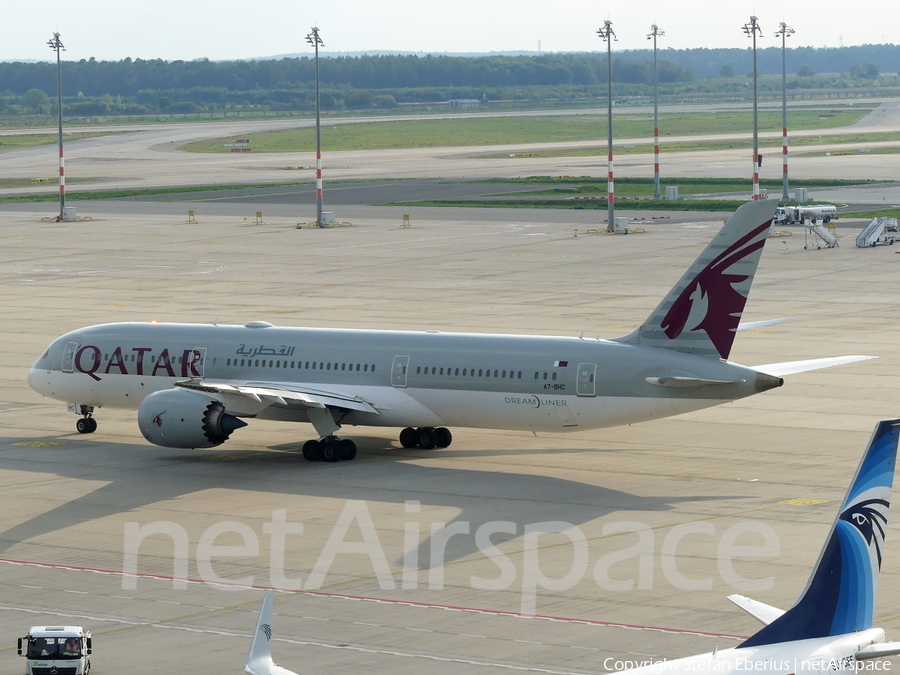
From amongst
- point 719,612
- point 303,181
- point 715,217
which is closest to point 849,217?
point 715,217

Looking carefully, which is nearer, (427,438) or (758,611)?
(758,611)

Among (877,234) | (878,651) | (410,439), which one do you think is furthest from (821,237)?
(878,651)

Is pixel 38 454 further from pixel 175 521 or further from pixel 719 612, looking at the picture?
pixel 719 612

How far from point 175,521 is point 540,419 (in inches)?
391

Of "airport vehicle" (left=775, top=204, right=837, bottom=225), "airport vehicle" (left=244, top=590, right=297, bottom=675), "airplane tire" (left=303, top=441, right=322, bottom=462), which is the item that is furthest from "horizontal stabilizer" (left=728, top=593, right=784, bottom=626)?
"airport vehicle" (left=775, top=204, right=837, bottom=225)

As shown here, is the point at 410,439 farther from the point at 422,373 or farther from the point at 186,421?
the point at 186,421

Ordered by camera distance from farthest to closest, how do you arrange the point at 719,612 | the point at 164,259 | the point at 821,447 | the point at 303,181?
the point at 303,181
the point at 164,259
the point at 821,447
the point at 719,612

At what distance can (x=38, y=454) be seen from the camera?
4109 cm

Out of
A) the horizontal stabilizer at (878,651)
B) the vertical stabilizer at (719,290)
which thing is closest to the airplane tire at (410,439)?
the vertical stabilizer at (719,290)

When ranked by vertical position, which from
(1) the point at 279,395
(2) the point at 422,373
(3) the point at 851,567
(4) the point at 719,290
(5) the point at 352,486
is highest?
(4) the point at 719,290

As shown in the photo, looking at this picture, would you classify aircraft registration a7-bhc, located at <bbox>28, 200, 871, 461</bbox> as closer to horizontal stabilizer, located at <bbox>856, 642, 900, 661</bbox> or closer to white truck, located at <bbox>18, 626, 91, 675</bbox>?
white truck, located at <bbox>18, 626, 91, 675</bbox>

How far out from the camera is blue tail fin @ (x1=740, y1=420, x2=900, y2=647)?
48.7 feet

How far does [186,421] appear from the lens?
38.4 m

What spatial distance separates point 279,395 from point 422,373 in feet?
12.8
